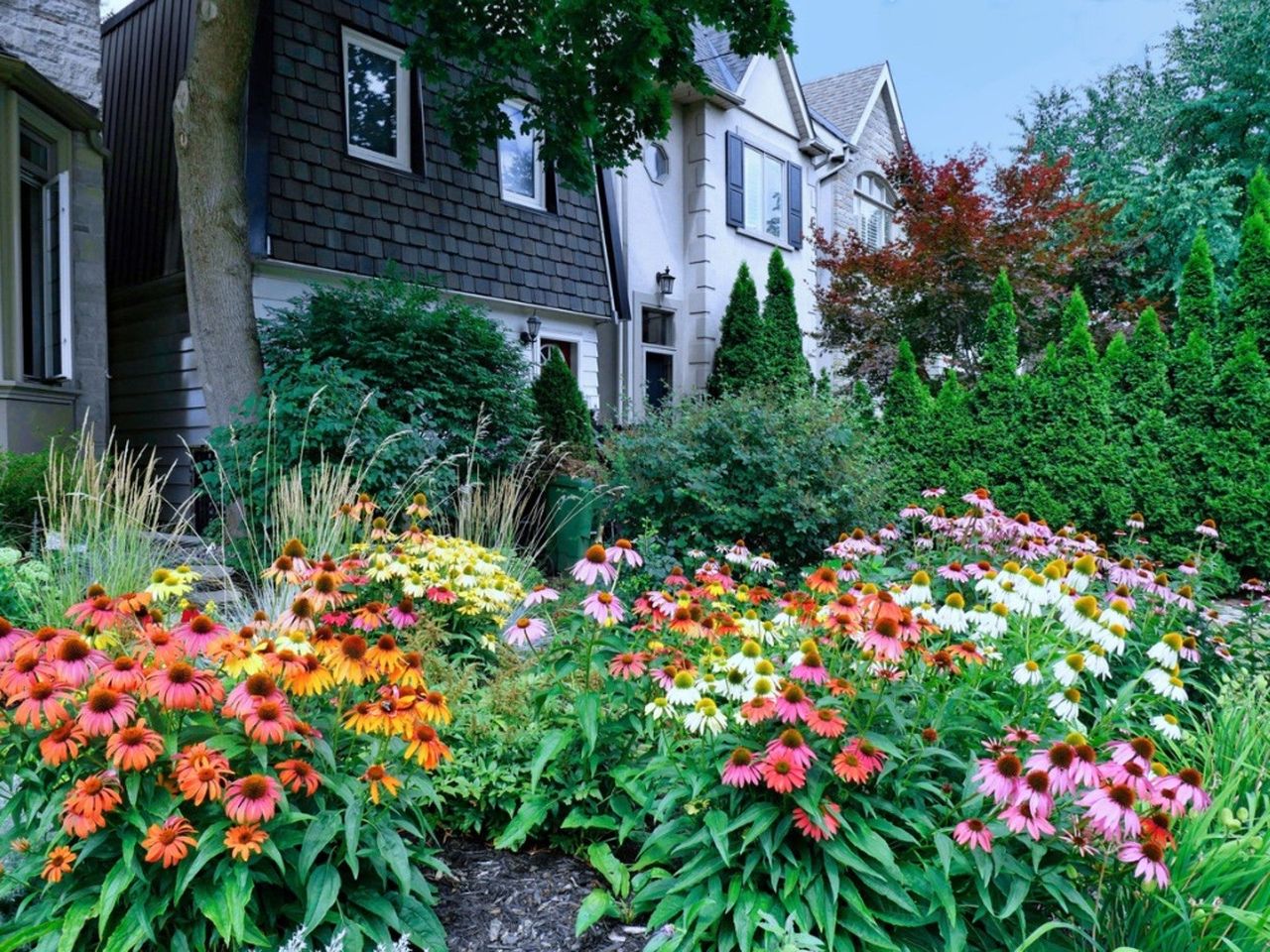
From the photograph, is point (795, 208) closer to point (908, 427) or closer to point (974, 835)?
point (908, 427)

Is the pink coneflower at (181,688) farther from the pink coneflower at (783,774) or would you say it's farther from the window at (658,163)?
the window at (658,163)

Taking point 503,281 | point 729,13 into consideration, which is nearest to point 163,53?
point 503,281

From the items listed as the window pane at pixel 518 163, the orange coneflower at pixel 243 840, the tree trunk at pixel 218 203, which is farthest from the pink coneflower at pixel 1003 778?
the window pane at pixel 518 163

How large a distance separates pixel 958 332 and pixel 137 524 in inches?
416

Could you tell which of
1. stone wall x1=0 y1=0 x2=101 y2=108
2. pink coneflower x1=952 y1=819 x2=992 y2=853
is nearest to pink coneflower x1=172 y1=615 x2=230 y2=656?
pink coneflower x1=952 y1=819 x2=992 y2=853

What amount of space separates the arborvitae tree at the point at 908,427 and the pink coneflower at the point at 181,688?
303 inches

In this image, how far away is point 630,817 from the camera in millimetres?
2229

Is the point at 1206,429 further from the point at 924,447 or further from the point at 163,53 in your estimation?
the point at 163,53

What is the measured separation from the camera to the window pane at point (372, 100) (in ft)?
26.5

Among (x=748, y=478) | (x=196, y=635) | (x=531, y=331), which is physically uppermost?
(x=531, y=331)

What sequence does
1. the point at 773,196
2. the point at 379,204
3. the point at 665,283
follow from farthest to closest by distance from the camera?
the point at 773,196, the point at 665,283, the point at 379,204

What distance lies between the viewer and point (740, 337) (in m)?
12.6

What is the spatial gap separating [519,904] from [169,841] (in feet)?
3.00

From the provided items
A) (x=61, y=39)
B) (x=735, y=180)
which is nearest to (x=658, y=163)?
(x=735, y=180)
